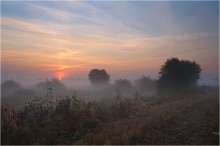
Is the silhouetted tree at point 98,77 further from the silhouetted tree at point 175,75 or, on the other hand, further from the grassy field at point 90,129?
the grassy field at point 90,129

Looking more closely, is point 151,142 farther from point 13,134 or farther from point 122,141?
point 13,134

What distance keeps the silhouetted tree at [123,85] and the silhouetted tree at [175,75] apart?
24.8 metres

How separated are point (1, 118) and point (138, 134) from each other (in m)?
5.92

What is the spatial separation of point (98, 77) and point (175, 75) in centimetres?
4308

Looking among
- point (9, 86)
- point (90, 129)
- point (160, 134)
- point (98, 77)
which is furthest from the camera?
point (98, 77)

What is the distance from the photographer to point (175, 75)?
4422 cm

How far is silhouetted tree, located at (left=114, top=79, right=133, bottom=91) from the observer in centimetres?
7085

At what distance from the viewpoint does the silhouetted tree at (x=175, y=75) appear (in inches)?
1727

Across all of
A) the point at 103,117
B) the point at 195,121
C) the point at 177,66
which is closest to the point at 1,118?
the point at 103,117

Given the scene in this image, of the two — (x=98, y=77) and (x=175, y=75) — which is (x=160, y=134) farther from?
(x=98, y=77)

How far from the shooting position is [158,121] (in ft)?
40.4

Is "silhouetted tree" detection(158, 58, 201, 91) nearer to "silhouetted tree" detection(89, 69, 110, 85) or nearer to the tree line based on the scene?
the tree line

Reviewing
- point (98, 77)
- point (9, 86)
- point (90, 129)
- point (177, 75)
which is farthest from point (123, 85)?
point (90, 129)

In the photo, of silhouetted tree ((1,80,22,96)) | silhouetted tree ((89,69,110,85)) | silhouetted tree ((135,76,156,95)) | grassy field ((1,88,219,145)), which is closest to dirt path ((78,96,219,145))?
grassy field ((1,88,219,145))
